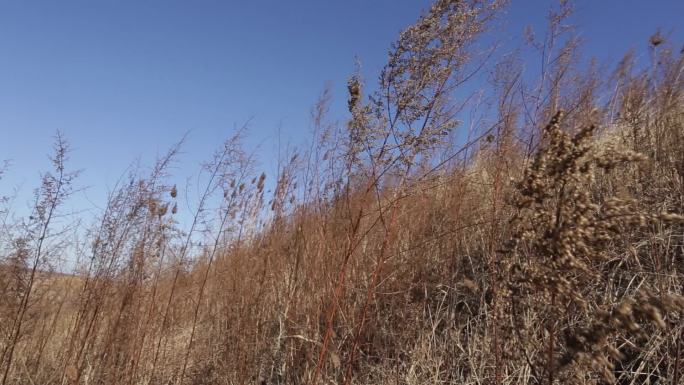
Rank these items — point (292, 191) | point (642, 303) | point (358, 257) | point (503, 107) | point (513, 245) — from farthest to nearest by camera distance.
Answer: point (292, 191) → point (358, 257) → point (503, 107) → point (513, 245) → point (642, 303)

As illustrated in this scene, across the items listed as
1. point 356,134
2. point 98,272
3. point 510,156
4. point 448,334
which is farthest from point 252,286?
point 510,156

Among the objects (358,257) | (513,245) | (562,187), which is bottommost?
(513,245)

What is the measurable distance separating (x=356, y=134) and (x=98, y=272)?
2630mm

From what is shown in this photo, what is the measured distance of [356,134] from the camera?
2152mm

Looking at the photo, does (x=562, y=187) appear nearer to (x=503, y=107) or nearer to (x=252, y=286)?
(x=503, y=107)

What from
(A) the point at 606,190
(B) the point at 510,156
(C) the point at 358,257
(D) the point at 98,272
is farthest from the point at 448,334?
(D) the point at 98,272

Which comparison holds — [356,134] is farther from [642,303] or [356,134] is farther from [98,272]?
[98,272]

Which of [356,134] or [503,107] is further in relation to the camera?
[503,107]

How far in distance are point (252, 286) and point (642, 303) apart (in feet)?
9.78

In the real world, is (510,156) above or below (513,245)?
above

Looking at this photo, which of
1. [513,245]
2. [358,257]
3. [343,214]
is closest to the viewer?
[513,245]

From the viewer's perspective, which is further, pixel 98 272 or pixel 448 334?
pixel 98 272

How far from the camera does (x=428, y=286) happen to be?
3.09 metres

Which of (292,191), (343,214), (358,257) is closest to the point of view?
(343,214)
